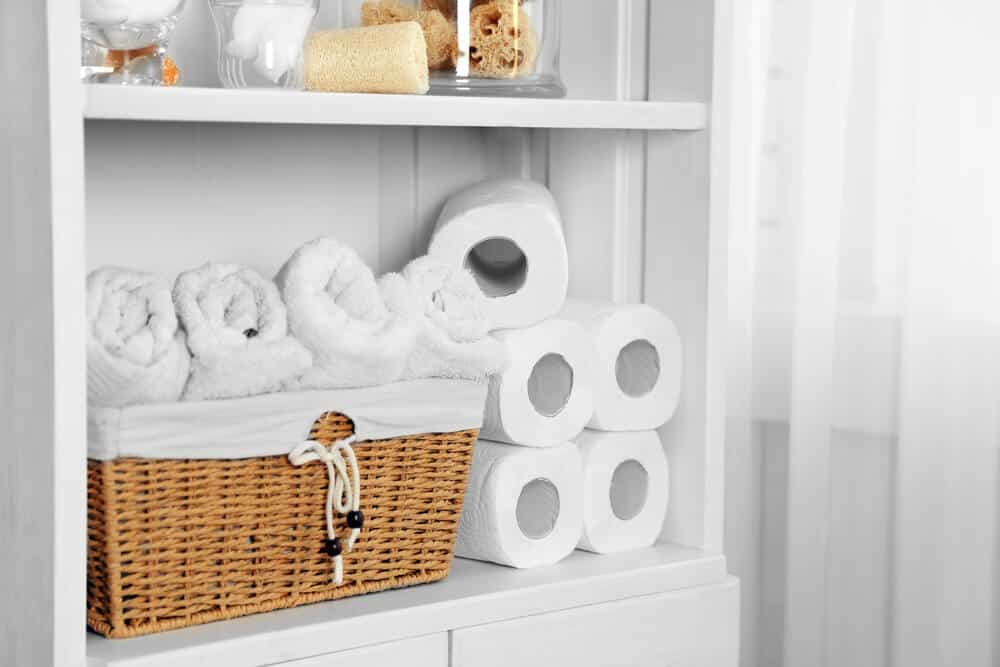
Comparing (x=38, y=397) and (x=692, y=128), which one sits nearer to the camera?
(x=38, y=397)

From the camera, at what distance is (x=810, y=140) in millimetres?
1694

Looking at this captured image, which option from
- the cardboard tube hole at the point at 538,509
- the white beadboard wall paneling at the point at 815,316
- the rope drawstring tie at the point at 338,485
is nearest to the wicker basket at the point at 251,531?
the rope drawstring tie at the point at 338,485

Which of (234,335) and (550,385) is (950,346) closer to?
(550,385)

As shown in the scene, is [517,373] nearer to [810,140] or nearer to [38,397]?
[38,397]

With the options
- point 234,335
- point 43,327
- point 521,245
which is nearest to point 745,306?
point 521,245

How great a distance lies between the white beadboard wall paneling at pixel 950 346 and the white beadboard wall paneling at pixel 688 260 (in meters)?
0.34

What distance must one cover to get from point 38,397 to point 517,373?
449 mm

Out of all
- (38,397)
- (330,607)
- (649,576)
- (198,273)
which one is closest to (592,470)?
(649,576)

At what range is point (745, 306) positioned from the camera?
177 cm

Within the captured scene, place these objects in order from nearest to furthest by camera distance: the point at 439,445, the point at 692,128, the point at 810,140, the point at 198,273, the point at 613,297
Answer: the point at 198,273 < the point at 439,445 < the point at 692,128 < the point at 613,297 < the point at 810,140

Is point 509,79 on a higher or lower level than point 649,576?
higher

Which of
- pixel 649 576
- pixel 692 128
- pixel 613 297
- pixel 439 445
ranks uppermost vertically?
pixel 692 128

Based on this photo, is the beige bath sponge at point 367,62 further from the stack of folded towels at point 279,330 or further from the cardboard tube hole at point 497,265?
the cardboard tube hole at point 497,265

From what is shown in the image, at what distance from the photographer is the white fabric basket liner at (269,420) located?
1052 mm
